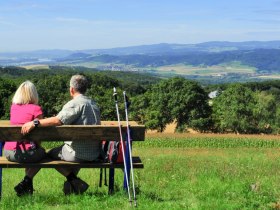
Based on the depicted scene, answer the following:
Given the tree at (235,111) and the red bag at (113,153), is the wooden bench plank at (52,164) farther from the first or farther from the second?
the tree at (235,111)

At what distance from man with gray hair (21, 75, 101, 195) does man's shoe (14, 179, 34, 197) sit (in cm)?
49

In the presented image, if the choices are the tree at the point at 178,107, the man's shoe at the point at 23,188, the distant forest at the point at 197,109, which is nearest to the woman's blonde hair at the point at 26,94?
the man's shoe at the point at 23,188

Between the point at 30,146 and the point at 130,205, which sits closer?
the point at 130,205

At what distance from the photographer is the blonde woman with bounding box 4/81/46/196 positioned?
6.18 m

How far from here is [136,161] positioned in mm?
6617

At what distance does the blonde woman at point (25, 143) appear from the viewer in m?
6.18

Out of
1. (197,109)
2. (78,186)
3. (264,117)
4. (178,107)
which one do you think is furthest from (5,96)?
(78,186)

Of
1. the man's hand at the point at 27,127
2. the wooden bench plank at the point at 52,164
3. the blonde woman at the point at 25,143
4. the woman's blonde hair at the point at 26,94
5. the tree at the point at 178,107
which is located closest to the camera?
the man's hand at the point at 27,127

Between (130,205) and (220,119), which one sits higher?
(130,205)

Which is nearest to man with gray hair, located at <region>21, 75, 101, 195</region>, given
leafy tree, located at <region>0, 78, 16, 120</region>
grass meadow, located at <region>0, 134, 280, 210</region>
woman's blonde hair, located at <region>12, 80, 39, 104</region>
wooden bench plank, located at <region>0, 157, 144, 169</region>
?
wooden bench plank, located at <region>0, 157, 144, 169</region>

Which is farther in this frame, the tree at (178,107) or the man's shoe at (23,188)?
the tree at (178,107)

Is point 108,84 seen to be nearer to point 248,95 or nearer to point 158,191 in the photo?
point 248,95

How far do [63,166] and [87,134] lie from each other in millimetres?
540

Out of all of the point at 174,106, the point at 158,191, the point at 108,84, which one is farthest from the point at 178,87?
the point at 158,191
